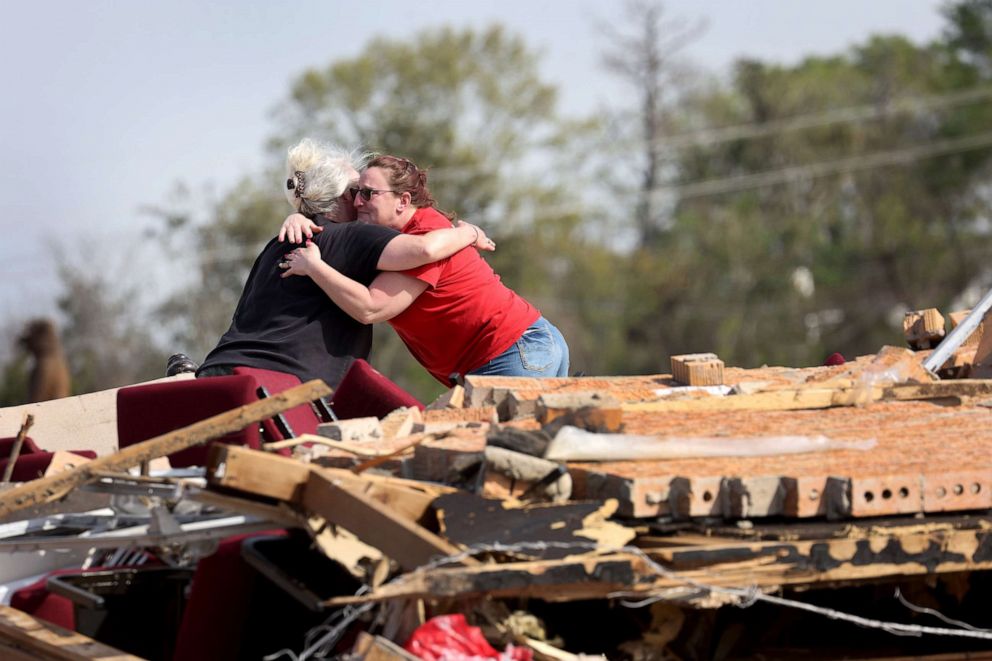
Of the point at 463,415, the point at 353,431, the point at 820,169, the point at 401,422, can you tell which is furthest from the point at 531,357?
the point at 820,169

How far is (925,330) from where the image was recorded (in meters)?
5.03

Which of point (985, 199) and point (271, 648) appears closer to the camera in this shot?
point (271, 648)

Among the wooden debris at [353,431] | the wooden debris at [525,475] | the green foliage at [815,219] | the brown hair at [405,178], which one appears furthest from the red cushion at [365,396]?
the green foliage at [815,219]

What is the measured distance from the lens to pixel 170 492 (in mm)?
3180

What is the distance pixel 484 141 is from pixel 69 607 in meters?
30.7

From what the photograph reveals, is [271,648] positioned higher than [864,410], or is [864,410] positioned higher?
[864,410]

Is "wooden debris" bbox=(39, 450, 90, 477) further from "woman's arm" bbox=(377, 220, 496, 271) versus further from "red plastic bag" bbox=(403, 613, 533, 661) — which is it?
"red plastic bag" bbox=(403, 613, 533, 661)

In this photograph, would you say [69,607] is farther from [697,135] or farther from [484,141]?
[697,135]

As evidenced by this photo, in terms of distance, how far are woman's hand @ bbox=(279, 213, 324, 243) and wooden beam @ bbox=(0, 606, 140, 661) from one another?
6.62ft

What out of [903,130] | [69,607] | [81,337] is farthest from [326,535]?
[903,130]

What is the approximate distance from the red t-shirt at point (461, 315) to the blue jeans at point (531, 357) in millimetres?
26

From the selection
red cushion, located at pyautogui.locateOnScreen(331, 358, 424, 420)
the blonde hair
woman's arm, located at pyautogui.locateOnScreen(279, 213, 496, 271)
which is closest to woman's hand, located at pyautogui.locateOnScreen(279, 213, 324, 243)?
woman's arm, located at pyautogui.locateOnScreen(279, 213, 496, 271)

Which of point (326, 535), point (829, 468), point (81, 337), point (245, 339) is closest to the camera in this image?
→ point (326, 535)

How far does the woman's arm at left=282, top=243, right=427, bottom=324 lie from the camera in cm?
488
